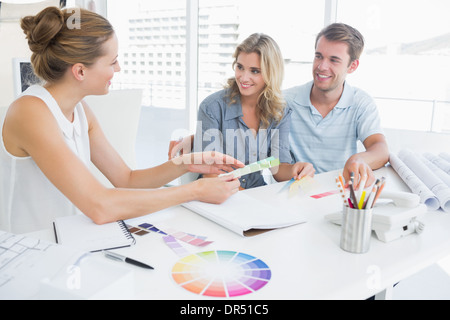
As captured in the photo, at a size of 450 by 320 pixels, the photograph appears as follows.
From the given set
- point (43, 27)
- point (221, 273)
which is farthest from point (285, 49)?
point (221, 273)

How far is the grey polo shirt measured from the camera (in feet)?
6.34

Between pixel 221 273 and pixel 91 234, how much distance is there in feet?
1.16

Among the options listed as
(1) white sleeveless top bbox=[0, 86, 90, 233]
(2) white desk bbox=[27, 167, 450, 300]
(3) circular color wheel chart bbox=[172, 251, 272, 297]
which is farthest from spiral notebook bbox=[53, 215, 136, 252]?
(1) white sleeveless top bbox=[0, 86, 90, 233]

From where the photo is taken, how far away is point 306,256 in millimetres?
905

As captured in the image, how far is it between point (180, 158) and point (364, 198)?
2.46ft

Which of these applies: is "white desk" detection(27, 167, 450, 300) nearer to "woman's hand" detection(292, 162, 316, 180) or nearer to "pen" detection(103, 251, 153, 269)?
"pen" detection(103, 251, 153, 269)

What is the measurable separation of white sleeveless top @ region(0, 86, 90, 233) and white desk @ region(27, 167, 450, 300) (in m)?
0.39

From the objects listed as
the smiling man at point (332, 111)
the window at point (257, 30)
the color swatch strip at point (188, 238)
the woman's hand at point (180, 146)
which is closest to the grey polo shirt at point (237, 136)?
the woman's hand at point (180, 146)

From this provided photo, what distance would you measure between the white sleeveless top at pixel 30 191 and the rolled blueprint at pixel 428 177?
1.19 m

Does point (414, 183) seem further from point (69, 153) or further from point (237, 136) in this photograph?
point (69, 153)

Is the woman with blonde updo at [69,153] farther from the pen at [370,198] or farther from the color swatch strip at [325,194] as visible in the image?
the pen at [370,198]

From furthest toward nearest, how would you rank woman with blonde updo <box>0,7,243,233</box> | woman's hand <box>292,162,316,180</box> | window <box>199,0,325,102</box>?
window <box>199,0,325,102</box> < woman's hand <box>292,162,316,180</box> < woman with blonde updo <box>0,7,243,233</box>

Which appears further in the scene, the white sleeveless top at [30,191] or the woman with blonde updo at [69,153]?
the white sleeveless top at [30,191]

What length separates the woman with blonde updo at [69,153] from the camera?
1072 millimetres
